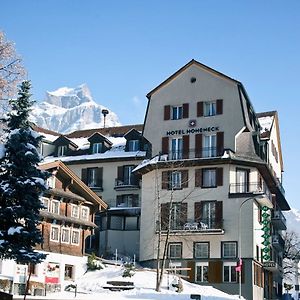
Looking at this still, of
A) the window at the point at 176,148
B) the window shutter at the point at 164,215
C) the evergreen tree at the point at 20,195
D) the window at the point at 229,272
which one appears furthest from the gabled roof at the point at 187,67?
the evergreen tree at the point at 20,195

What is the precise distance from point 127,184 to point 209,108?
12737 millimetres

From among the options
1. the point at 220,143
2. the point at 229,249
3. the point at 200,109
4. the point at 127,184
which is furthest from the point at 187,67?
the point at 229,249

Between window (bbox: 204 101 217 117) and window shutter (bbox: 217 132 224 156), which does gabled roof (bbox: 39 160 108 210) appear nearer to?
window shutter (bbox: 217 132 224 156)

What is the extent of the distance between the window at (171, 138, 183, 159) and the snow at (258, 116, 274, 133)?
1103cm

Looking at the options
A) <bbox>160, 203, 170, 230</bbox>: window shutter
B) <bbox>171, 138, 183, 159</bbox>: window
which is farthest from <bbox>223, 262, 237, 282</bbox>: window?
<bbox>171, 138, 183, 159</bbox>: window

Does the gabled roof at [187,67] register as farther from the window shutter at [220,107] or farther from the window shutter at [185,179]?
the window shutter at [185,179]

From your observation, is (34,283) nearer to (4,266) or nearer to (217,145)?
(4,266)

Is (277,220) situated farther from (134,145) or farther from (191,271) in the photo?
(134,145)

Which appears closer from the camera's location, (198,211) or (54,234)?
(54,234)

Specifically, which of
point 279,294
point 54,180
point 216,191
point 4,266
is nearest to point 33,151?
point 4,266

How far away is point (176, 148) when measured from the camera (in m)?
62.5

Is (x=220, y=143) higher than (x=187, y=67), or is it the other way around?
(x=187, y=67)

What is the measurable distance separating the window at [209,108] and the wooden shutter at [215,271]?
14.1 m

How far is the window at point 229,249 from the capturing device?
5825 centimetres
